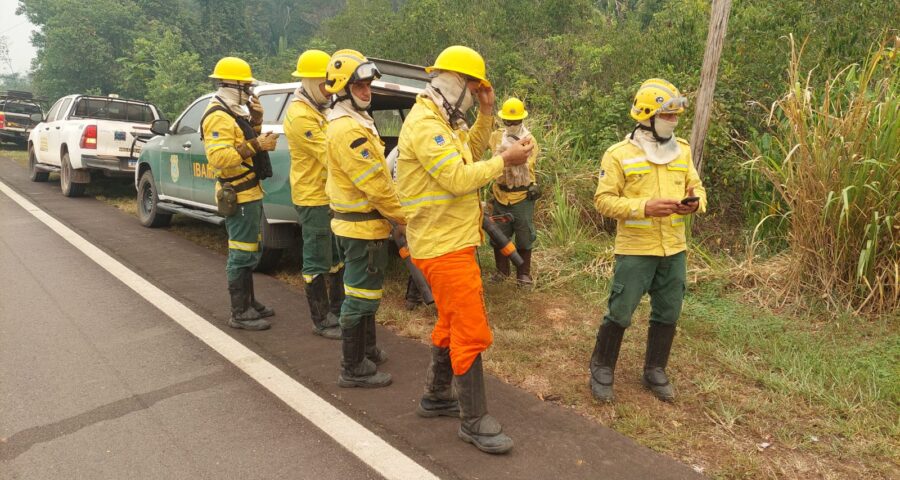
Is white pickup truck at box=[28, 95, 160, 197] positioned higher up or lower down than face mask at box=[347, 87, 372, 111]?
lower down

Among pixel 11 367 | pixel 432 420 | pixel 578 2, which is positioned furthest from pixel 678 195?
pixel 578 2

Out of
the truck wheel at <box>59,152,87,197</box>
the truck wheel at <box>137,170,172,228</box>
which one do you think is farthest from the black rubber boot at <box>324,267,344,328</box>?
the truck wheel at <box>59,152,87,197</box>

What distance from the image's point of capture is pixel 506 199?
20.8 ft

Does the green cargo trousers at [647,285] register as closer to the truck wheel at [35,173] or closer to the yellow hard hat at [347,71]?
the yellow hard hat at [347,71]

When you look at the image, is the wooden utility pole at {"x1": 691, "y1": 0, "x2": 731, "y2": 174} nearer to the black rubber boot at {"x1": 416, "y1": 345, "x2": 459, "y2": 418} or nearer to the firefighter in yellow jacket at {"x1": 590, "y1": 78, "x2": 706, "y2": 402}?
the firefighter in yellow jacket at {"x1": 590, "y1": 78, "x2": 706, "y2": 402}

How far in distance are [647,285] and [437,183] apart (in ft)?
4.78

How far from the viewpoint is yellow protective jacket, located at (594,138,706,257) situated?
3748 mm

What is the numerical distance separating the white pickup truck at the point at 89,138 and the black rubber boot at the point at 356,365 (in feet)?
25.2

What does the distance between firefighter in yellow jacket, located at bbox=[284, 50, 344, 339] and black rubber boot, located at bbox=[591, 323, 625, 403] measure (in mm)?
1862

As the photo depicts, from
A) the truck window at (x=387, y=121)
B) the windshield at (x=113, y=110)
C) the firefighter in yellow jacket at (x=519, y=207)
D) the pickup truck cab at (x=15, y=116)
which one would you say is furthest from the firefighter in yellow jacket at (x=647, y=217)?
the pickup truck cab at (x=15, y=116)

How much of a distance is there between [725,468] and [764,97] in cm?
568

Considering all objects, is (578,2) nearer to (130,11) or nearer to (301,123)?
(301,123)

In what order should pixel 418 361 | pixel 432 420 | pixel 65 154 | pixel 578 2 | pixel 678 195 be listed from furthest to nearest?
pixel 578 2
pixel 65 154
pixel 418 361
pixel 678 195
pixel 432 420

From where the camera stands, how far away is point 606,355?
3918 millimetres
